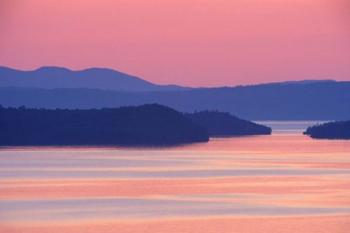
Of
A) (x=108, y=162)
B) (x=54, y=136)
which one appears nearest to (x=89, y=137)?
(x=54, y=136)

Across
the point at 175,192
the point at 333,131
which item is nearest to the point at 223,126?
the point at 333,131

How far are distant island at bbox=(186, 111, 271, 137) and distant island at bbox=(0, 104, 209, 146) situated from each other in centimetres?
773

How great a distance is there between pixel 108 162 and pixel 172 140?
17.4 m

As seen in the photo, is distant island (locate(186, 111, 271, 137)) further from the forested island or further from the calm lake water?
the calm lake water

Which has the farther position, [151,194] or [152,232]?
[151,194]

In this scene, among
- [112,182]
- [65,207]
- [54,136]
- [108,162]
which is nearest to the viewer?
[65,207]

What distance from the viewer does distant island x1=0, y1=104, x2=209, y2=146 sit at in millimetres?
48000

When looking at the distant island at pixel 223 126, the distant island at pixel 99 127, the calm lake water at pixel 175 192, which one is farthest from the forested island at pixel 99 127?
the calm lake water at pixel 175 192

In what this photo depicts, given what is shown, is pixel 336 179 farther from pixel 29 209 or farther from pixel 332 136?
pixel 332 136

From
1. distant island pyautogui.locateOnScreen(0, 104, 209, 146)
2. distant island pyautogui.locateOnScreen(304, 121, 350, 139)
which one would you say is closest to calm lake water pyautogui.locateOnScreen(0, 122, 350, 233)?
distant island pyautogui.locateOnScreen(0, 104, 209, 146)

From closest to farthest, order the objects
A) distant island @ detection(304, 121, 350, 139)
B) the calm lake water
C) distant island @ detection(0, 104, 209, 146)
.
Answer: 1. the calm lake water
2. distant island @ detection(0, 104, 209, 146)
3. distant island @ detection(304, 121, 350, 139)

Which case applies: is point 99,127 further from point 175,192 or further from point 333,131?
point 175,192

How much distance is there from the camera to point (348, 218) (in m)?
20.5

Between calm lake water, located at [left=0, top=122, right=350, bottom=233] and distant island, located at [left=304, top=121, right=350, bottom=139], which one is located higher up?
distant island, located at [left=304, top=121, right=350, bottom=139]
